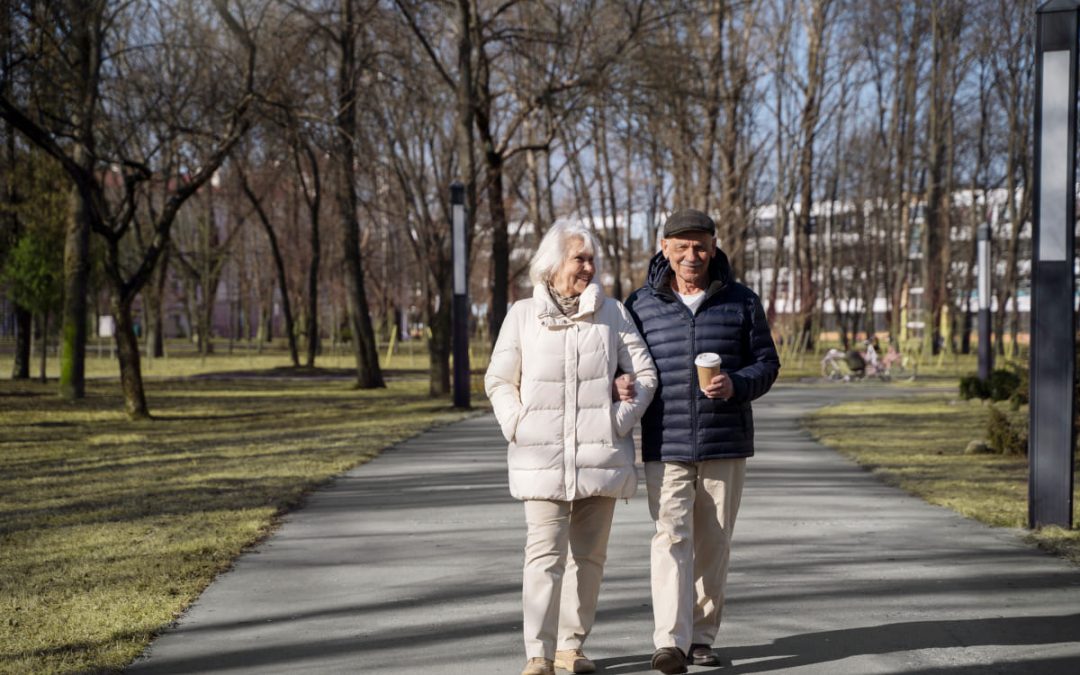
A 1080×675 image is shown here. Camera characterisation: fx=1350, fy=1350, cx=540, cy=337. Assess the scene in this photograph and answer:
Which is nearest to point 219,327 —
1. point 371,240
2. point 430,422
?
point 371,240

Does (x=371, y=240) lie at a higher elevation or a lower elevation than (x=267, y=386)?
higher

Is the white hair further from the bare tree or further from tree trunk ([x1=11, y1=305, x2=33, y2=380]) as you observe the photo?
tree trunk ([x1=11, y1=305, x2=33, y2=380])

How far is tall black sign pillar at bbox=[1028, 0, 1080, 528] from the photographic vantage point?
8883 millimetres

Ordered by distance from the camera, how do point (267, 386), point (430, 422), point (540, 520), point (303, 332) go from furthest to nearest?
point (303, 332) → point (267, 386) → point (430, 422) → point (540, 520)

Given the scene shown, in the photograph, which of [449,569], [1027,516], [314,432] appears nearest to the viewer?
[449,569]

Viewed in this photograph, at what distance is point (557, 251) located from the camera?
213 inches

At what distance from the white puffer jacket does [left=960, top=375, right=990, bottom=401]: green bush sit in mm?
19068

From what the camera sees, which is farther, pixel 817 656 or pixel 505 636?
pixel 505 636

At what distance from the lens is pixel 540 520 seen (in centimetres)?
539

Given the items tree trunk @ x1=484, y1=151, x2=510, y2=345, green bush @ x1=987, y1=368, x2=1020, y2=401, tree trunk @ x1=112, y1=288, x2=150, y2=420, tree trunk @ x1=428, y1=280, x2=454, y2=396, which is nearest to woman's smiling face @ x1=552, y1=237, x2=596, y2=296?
tree trunk @ x1=112, y1=288, x2=150, y2=420

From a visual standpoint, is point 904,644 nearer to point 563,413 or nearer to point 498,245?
point 563,413

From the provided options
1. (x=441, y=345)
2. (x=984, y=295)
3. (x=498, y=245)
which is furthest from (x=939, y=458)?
(x=498, y=245)

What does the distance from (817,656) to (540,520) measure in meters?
1.31

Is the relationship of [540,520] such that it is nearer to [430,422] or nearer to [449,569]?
[449,569]
